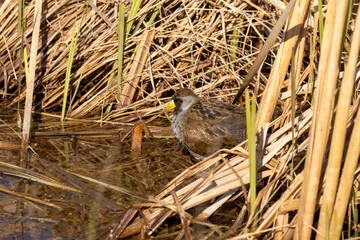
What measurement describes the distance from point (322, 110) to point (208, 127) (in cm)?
197

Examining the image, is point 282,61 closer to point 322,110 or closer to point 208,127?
point 322,110

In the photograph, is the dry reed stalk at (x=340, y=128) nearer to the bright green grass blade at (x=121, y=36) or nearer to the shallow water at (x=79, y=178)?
the shallow water at (x=79, y=178)

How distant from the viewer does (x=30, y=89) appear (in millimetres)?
3822

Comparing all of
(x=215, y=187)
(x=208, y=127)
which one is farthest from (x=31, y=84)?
(x=215, y=187)

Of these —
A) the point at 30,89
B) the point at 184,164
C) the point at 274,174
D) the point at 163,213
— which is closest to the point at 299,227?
the point at 274,174

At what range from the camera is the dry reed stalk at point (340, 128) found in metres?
2.20

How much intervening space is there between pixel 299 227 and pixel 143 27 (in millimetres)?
3069

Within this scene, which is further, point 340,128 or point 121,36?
point 121,36

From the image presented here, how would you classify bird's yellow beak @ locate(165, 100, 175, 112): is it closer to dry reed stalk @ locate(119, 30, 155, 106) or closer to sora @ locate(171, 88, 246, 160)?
sora @ locate(171, 88, 246, 160)

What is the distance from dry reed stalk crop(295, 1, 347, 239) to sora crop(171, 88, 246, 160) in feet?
5.62

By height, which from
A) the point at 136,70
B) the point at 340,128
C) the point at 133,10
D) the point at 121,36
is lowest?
the point at 340,128

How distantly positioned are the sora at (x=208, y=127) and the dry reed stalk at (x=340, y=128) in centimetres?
174

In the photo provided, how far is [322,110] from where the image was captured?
7.35 feet

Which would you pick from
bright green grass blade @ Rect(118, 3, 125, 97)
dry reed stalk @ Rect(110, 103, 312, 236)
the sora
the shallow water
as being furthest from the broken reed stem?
dry reed stalk @ Rect(110, 103, 312, 236)
